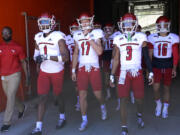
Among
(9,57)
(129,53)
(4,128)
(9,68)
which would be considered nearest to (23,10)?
(9,57)

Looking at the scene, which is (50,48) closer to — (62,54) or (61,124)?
(62,54)

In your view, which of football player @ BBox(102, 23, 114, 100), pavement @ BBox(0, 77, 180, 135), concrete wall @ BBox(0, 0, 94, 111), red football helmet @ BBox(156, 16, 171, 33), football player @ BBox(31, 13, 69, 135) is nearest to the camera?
football player @ BBox(31, 13, 69, 135)

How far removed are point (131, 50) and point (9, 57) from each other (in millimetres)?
2072

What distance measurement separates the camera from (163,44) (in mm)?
4301

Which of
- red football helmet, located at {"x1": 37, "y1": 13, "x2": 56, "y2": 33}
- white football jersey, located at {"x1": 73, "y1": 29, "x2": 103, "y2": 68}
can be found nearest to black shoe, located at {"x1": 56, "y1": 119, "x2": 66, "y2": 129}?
white football jersey, located at {"x1": 73, "y1": 29, "x2": 103, "y2": 68}

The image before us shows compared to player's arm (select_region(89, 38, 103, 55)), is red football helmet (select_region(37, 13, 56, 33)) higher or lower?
higher

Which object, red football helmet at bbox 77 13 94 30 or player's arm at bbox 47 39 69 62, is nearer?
player's arm at bbox 47 39 69 62

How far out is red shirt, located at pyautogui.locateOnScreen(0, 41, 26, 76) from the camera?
4.09 m

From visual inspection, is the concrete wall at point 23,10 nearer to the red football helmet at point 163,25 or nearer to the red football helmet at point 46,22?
the red football helmet at point 46,22

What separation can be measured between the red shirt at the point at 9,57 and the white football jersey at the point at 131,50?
175cm

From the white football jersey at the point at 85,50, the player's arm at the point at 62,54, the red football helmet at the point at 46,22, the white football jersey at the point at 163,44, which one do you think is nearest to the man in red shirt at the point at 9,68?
the red football helmet at the point at 46,22

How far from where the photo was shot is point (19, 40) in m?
5.49

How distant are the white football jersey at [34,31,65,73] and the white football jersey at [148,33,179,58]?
5.56ft

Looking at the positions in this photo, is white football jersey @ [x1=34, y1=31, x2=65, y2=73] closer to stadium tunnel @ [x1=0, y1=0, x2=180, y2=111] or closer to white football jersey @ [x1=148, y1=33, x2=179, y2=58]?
stadium tunnel @ [x1=0, y1=0, x2=180, y2=111]
